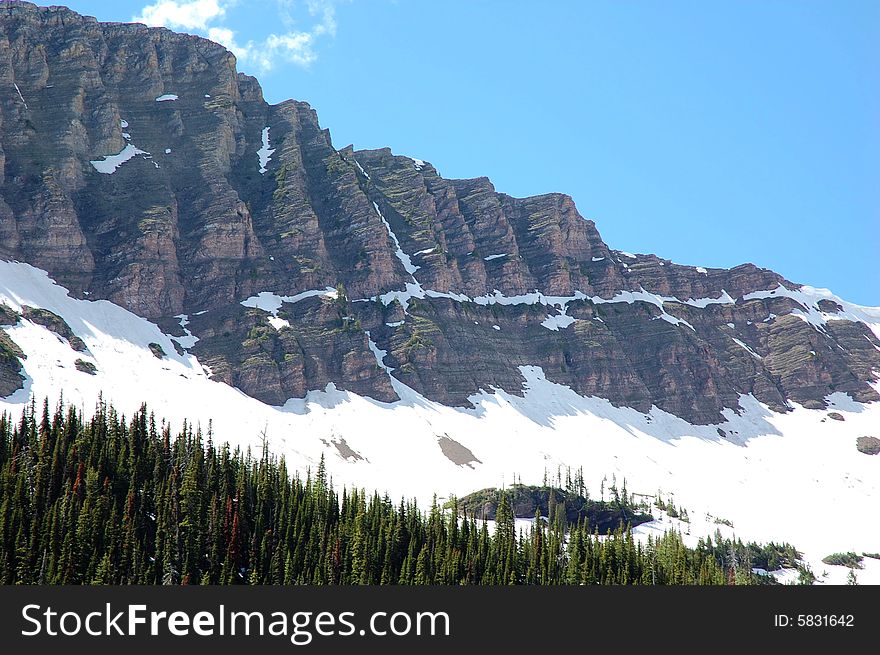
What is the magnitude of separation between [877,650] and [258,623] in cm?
2960

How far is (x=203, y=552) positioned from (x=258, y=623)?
63.3 metres

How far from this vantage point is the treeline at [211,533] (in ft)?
309

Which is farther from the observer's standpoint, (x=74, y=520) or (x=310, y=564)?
(x=310, y=564)

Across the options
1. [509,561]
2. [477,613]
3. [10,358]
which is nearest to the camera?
[477,613]

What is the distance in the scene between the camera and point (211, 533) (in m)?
105

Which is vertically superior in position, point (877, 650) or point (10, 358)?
point (10, 358)

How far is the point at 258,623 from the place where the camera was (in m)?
42.8

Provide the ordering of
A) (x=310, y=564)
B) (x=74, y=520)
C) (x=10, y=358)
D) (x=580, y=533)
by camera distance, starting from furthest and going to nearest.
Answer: (x=10, y=358), (x=580, y=533), (x=310, y=564), (x=74, y=520)

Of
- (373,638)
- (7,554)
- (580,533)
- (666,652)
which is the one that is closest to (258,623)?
(373,638)

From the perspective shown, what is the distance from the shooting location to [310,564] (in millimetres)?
105500

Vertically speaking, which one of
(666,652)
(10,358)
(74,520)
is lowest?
(666,652)

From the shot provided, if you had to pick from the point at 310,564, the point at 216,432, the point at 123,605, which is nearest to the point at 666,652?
the point at 123,605

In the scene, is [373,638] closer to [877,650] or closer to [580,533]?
[877,650]

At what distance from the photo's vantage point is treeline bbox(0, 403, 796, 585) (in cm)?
9412
